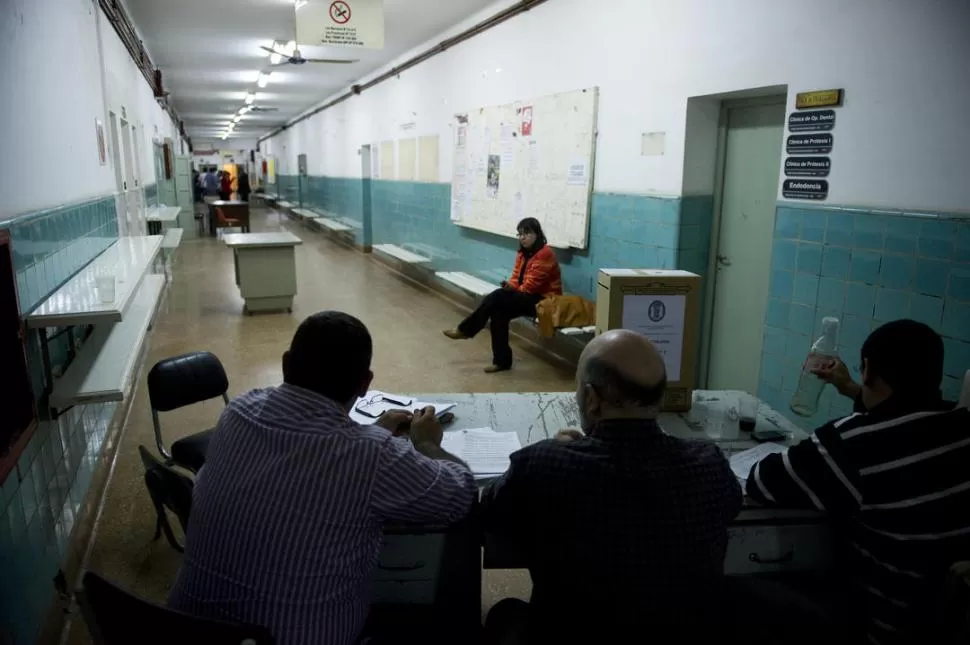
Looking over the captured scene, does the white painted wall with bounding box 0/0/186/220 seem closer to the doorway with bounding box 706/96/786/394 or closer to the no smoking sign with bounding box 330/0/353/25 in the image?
the no smoking sign with bounding box 330/0/353/25

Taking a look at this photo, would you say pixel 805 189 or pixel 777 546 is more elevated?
pixel 805 189

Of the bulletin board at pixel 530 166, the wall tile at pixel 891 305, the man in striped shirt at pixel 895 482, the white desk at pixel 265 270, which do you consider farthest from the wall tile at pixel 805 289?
the white desk at pixel 265 270

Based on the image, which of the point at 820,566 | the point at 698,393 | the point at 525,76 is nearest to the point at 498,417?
the point at 698,393

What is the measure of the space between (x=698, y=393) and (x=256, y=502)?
1.79 metres

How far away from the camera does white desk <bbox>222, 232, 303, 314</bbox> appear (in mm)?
7289

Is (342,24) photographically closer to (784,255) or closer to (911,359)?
(784,255)

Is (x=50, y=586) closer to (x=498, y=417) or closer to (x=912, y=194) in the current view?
(x=498, y=417)

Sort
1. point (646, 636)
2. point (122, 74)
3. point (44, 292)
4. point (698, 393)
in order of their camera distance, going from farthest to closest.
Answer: point (122, 74), point (44, 292), point (698, 393), point (646, 636)

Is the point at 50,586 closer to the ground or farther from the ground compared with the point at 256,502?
closer to the ground

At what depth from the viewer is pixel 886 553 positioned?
1.55 meters

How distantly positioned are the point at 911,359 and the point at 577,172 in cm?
412

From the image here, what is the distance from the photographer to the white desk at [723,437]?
1.79m

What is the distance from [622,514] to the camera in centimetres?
133

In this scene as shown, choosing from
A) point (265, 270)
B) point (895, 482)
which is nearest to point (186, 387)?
point (895, 482)
